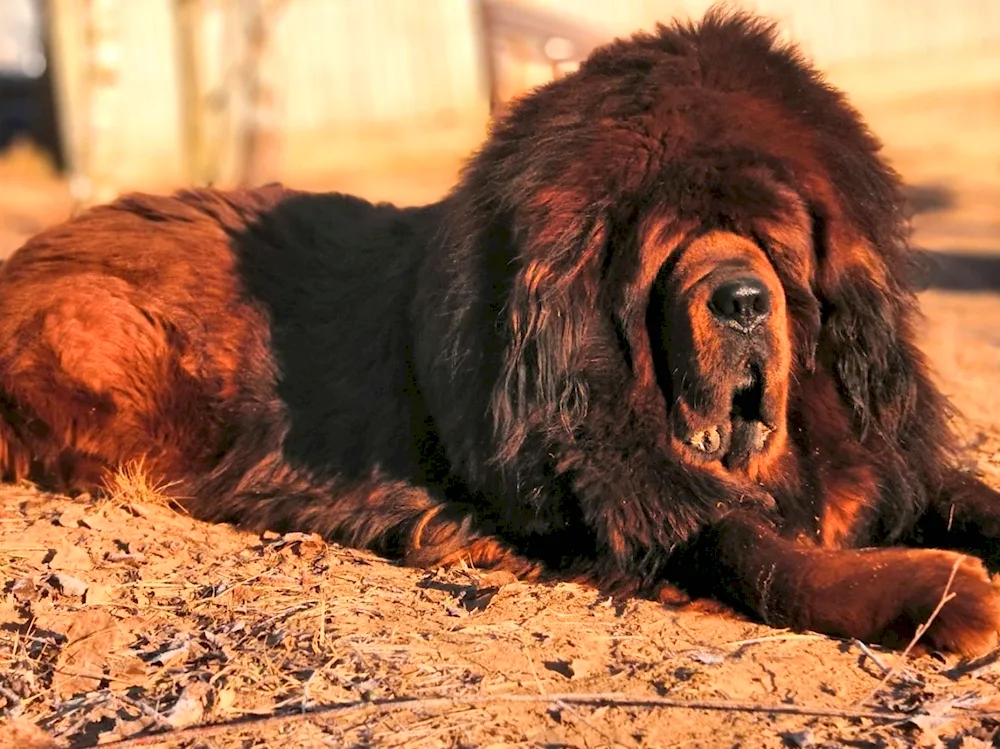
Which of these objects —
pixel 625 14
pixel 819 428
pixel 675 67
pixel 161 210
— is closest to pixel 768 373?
pixel 819 428

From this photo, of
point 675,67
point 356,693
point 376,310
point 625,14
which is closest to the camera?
point 356,693

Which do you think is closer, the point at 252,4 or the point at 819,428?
the point at 819,428

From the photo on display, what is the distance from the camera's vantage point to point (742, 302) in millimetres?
3385

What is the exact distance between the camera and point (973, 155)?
15.7 m

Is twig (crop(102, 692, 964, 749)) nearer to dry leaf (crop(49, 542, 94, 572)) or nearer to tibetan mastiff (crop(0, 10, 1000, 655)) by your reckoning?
tibetan mastiff (crop(0, 10, 1000, 655))

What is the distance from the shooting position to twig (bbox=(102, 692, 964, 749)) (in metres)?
2.78

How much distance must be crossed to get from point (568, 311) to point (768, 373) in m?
0.58

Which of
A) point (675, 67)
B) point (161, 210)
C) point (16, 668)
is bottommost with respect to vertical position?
point (16, 668)

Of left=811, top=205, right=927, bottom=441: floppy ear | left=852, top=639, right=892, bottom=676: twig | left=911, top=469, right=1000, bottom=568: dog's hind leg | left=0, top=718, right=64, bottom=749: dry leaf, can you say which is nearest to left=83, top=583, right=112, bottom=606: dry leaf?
left=0, top=718, right=64, bottom=749: dry leaf

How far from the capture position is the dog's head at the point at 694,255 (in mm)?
3531

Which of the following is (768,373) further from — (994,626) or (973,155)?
(973,155)

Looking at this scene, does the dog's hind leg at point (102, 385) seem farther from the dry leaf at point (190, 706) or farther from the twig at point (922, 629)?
the twig at point (922, 629)

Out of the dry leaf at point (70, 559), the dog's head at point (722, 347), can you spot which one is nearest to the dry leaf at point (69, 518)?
the dry leaf at point (70, 559)

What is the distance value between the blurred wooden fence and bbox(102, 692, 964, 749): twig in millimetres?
9783
